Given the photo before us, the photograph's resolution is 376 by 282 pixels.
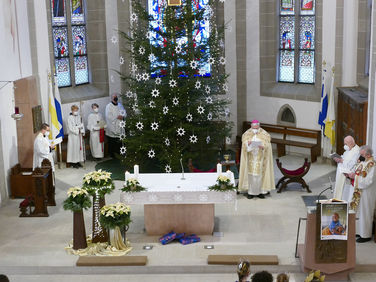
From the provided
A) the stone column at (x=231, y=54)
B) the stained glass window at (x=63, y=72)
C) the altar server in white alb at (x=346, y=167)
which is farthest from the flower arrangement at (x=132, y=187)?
the stone column at (x=231, y=54)

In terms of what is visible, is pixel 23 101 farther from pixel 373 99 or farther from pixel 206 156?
pixel 373 99

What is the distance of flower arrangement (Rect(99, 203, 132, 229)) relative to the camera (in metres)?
12.3

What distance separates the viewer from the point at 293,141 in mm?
19234

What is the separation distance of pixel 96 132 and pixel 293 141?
5321 millimetres

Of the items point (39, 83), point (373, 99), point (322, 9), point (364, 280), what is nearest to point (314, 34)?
point (322, 9)

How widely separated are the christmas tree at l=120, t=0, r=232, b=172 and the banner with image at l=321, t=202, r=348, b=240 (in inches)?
240

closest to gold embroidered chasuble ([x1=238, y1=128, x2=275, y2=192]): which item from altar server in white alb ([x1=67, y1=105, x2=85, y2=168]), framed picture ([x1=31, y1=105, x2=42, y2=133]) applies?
altar server in white alb ([x1=67, y1=105, x2=85, y2=168])

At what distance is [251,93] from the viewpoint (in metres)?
20.3

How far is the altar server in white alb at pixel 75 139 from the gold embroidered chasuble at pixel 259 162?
4.96 meters

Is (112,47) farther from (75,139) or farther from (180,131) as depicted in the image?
(180,131)

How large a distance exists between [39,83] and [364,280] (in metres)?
9.88

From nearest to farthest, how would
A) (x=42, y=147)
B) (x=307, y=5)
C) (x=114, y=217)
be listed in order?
(x=114, y=217)
(x=42, y=147)
(x=307, y=5)

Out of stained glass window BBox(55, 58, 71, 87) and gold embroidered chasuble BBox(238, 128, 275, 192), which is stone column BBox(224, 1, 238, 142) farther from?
gold embroidered chasuble BBox(238, 128, 275, 192)

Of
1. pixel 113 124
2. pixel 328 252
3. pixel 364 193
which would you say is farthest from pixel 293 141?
pixel 328 252
